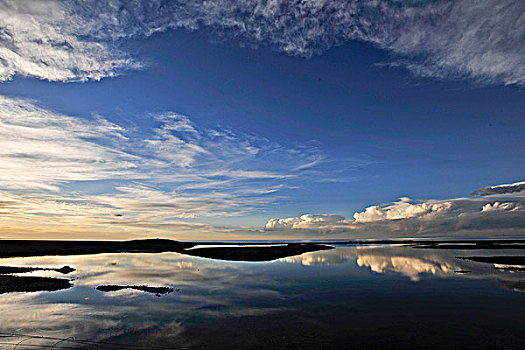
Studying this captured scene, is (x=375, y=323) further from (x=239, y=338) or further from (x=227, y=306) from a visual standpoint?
(x=227, y=306)

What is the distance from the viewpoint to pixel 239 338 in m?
17.9

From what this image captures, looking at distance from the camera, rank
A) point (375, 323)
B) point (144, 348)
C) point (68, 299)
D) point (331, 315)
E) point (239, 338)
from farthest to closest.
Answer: point (68, 299), point (331, 315), point (375, 323), point (239, 338), point (144, 348)

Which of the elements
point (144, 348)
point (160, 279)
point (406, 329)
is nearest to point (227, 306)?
point (144, 348)

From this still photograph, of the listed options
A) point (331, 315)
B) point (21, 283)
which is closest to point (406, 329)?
point (331, 315)

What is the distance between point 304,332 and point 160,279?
29.2 metres

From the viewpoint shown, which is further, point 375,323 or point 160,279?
point 160,279

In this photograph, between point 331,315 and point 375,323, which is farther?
point 331,315

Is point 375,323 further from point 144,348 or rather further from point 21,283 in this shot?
point 21,283

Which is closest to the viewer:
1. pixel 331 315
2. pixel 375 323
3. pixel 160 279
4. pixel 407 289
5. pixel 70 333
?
pixel 70 333

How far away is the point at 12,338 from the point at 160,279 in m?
23.4

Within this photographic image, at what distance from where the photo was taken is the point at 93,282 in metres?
38.4

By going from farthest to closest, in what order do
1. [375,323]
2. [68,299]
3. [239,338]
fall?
[68,299]
[375,323]
[239,338]

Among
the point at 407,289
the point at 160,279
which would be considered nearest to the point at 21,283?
the point at 160,279

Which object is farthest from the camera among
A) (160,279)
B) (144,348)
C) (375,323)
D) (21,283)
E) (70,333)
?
(160,279)
